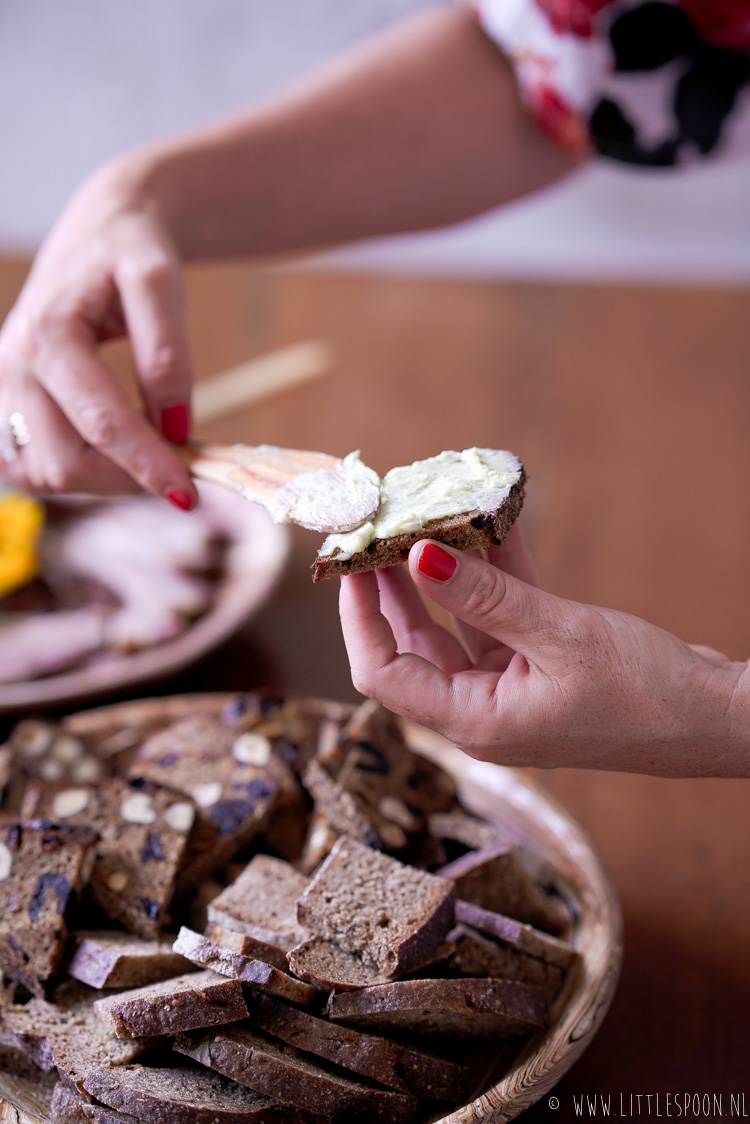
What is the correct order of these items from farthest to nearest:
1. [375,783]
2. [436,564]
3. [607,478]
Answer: [607,478]
[375,783]
[436,564]

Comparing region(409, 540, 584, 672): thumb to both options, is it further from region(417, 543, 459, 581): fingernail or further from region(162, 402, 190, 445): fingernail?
region(162, 402, 190, 445): fingernail

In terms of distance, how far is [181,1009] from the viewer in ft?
2.50

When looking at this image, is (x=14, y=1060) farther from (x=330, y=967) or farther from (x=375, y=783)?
(x=375, y=783)

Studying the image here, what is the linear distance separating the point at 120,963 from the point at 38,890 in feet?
0.41

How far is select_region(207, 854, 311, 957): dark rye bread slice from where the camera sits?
0.85m


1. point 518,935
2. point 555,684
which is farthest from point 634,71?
point 518,935

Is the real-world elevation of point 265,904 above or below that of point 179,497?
below

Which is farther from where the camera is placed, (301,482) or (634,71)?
(634,71)

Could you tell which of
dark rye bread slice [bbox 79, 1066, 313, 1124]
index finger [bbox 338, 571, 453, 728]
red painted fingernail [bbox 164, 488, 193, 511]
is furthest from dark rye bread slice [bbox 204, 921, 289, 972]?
red painted fingernail [bbox 164, 488, 193, 511]

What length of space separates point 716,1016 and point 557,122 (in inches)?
54.8

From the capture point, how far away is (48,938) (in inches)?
34.0

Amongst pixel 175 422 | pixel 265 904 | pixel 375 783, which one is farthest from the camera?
pixel 175 422

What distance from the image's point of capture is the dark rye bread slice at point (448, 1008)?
781 mm

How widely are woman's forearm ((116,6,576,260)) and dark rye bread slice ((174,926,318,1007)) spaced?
935 millimetres
